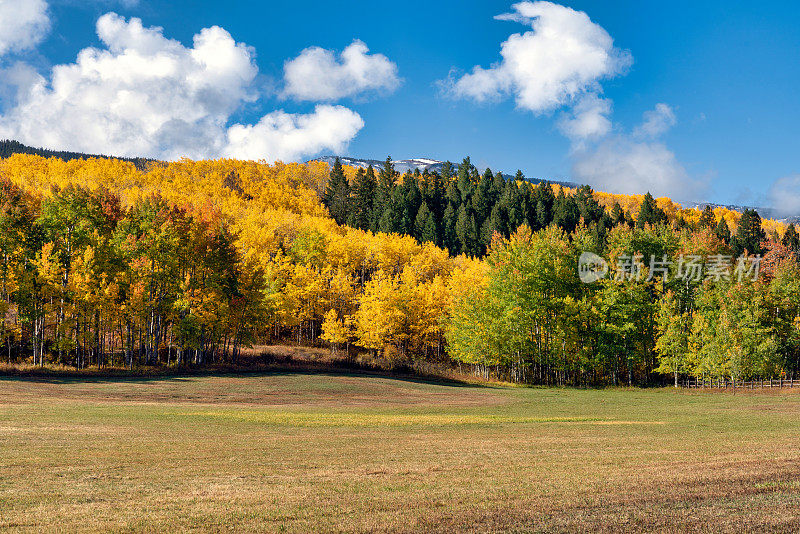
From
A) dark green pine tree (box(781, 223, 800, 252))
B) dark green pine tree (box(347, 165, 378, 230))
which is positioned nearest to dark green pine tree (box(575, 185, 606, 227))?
dark green pine tree (box(781, 223, 800, 252))

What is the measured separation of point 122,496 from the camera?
1177cm

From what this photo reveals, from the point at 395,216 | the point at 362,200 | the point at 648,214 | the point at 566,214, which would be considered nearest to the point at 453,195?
the point at 362,200

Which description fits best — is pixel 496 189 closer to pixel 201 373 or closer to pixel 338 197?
pixel 338 197

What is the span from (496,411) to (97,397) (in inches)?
880

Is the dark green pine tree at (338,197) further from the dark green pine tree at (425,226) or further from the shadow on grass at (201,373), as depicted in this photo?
the shadow on grass at (201,373)

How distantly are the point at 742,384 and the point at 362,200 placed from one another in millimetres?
104311

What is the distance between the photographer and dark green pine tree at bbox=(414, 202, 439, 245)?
443 feet

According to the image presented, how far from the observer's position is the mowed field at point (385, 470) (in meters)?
10.4

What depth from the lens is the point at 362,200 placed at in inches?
5940

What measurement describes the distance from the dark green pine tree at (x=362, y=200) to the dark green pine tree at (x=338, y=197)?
68.3 inches

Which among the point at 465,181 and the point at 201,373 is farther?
the point at 465,181

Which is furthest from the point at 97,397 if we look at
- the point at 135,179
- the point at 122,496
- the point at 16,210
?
the point at 135,179

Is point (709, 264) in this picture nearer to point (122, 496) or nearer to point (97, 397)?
point (97, 397)

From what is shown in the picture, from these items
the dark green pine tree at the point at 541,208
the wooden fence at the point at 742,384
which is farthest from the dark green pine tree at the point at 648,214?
the wooden fence at the point at 742,384
